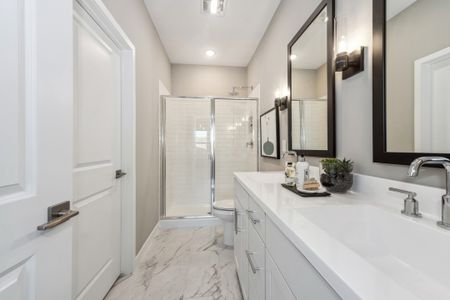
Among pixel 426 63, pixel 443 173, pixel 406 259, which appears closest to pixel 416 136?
pixel 443 173

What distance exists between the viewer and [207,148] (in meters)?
3.24

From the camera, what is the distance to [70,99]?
2.66 feet

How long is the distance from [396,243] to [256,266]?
23.6 inches

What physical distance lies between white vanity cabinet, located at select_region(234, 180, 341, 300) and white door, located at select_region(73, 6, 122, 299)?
973 millimetres

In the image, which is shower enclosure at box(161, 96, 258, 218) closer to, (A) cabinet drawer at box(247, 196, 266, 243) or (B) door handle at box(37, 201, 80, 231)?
(A) cabinet drawer at box(247, 196, 266, 243)

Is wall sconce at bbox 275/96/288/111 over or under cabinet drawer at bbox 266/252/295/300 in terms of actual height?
over

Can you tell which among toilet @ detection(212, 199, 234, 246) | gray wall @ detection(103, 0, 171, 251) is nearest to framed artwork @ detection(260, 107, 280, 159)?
toilet @ detection(212, 199, 234, 246)

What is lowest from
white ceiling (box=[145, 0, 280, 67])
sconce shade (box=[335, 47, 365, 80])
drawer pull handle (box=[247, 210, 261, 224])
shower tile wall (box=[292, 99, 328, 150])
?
drawer pull handle (box=[247, 210, 261, 224])

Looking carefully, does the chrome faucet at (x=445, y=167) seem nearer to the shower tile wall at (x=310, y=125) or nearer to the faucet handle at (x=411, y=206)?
the faucet handle at (x=411, y=206)

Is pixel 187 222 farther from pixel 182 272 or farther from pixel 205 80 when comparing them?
pixel 205 80

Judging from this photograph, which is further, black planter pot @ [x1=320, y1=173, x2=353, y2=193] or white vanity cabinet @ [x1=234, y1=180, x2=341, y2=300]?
black planter pot @ [x1=320, y1=173, x2=353, y2=193]

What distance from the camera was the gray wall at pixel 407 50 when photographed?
2.38 ft

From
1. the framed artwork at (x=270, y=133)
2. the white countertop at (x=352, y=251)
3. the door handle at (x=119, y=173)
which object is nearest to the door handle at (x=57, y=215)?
the white countertop at (x=352, y=251)

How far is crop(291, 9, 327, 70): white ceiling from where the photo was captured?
1.38 metres
